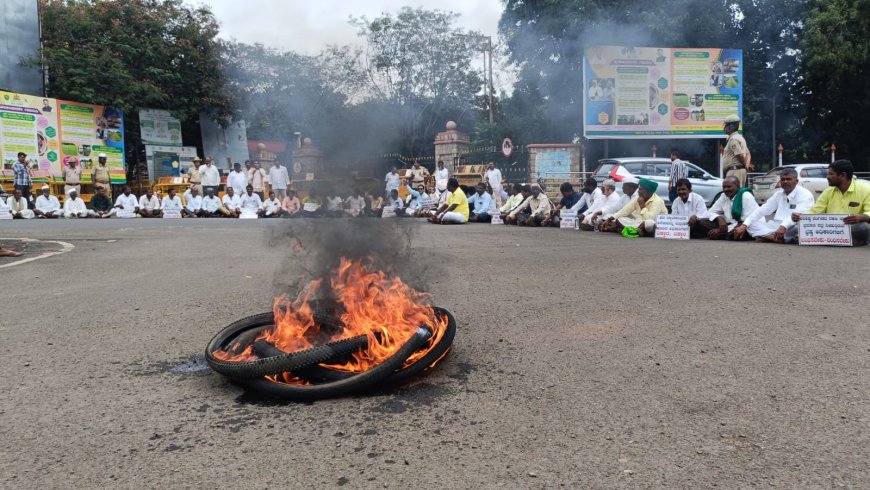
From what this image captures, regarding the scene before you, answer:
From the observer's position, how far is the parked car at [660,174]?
15344mm

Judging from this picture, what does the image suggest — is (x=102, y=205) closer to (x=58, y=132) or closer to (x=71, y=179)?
(x=71, y=179)

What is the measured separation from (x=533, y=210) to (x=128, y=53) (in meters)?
16.2

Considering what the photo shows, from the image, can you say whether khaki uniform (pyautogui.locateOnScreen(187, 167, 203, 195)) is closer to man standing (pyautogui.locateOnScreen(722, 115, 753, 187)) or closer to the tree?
the tree

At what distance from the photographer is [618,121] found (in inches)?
843

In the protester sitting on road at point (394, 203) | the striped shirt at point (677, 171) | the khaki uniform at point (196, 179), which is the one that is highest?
the khaki uniform at point (196, 179)

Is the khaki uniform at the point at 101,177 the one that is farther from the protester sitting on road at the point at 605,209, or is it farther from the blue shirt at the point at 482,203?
the protester sitting on road at the point at 605,209

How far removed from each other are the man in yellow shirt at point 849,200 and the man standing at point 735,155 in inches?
96.3

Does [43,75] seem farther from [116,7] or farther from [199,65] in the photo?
[199,65]

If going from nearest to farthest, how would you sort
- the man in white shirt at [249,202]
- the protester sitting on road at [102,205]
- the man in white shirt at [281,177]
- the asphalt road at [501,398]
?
1. the asphalt road at [501,398]
2. the man in white shirt at [281,177]
3. the man in white shirt at [249,202]
4. the protester sitting on road at [102,205]

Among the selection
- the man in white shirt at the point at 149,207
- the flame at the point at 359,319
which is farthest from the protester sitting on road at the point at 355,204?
the man in white shirt at the point at 149,207

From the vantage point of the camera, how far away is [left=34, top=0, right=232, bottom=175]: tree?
2186 cm

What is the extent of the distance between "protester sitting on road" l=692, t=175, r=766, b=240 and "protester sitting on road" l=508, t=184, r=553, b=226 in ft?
13.8

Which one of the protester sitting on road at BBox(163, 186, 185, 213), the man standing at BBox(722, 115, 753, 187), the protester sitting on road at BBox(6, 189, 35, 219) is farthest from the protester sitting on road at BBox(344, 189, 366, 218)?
the protester sitting on road at BBox(6, 189, 35, 219)

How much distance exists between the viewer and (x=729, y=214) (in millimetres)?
9680
